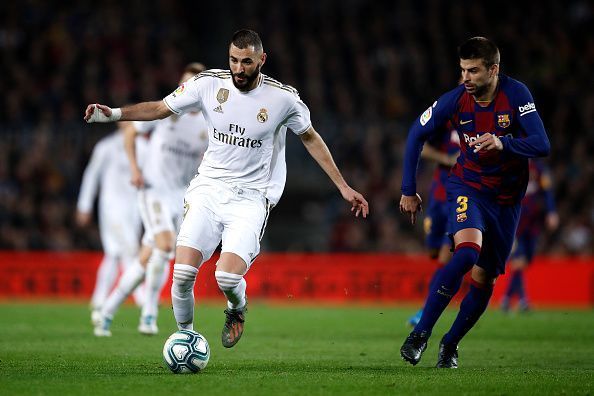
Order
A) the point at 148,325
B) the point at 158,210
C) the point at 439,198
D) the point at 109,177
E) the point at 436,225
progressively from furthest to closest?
the point at 109,177
the point at 436,225
the point at 439,198
the point at 158,210
the point at 148,325

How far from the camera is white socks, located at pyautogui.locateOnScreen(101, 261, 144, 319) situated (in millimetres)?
11695

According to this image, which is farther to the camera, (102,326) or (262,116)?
(102,326)

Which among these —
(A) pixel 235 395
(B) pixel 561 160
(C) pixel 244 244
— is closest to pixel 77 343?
(C) pixel 244 244

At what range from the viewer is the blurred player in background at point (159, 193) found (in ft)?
38.5

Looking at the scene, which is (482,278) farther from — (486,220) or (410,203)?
(410,203)

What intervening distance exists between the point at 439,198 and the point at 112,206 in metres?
5.91

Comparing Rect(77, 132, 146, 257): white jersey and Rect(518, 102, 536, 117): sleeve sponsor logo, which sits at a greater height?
Rect(518, 102, 536, 117): sleeve sponsor logo

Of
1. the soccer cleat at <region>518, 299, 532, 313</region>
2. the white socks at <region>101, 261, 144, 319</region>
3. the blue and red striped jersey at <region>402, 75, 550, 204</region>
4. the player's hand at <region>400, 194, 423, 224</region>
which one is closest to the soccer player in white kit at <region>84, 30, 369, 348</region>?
the player's hand at <region>400, 194, 423, 224</region>

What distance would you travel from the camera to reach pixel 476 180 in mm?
8461

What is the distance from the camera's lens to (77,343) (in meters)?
10.6

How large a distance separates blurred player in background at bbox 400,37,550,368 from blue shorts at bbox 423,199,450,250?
3.68 m

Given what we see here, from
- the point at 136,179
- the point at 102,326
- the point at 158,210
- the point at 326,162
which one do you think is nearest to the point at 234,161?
the point at 326,162

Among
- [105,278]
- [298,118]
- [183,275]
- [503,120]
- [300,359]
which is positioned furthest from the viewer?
[105,278]

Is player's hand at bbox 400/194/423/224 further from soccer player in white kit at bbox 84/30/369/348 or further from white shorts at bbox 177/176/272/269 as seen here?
white shorts at bbox 177/176/272/269
